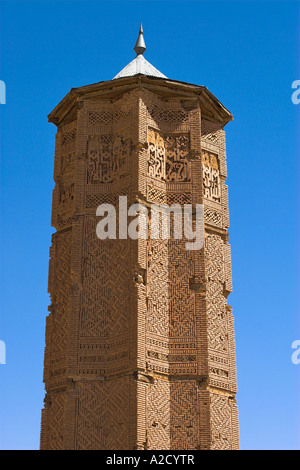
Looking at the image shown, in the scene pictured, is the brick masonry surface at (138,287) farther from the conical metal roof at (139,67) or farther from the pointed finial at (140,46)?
the pointed finial at (140,46)

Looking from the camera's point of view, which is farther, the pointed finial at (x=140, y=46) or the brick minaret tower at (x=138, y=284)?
the pointed finial at (x=140, y=46)

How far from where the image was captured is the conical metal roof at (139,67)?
15797mm

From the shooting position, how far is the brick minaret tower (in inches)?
527

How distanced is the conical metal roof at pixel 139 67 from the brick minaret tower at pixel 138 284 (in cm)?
4

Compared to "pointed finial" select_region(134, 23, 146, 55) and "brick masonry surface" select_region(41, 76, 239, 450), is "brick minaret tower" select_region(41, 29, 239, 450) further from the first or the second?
"pointed finial" select_region(134, 23, 146, 55)

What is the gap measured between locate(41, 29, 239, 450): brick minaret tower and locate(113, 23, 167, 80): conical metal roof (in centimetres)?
4

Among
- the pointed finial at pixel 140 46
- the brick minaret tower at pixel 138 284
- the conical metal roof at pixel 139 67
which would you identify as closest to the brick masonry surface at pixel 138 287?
the brick minaret tower at pixel 138 284

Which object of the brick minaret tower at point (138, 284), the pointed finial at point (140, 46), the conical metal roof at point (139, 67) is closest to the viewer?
the brick minaret tower at point (138, 284)

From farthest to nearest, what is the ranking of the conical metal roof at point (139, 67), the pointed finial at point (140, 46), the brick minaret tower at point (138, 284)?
the pointed finial at point (140, 46) < the conical metal roof at point (139, 67) < the brick minaret tower at point (138, 284)

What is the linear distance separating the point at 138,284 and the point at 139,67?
14.8 feet

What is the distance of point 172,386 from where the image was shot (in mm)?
13641

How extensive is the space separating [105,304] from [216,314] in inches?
75.4

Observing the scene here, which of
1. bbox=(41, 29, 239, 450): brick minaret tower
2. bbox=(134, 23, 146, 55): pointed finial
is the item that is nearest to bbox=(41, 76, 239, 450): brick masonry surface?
bbox=(41, 29, 239, 450): brick minaret tower
